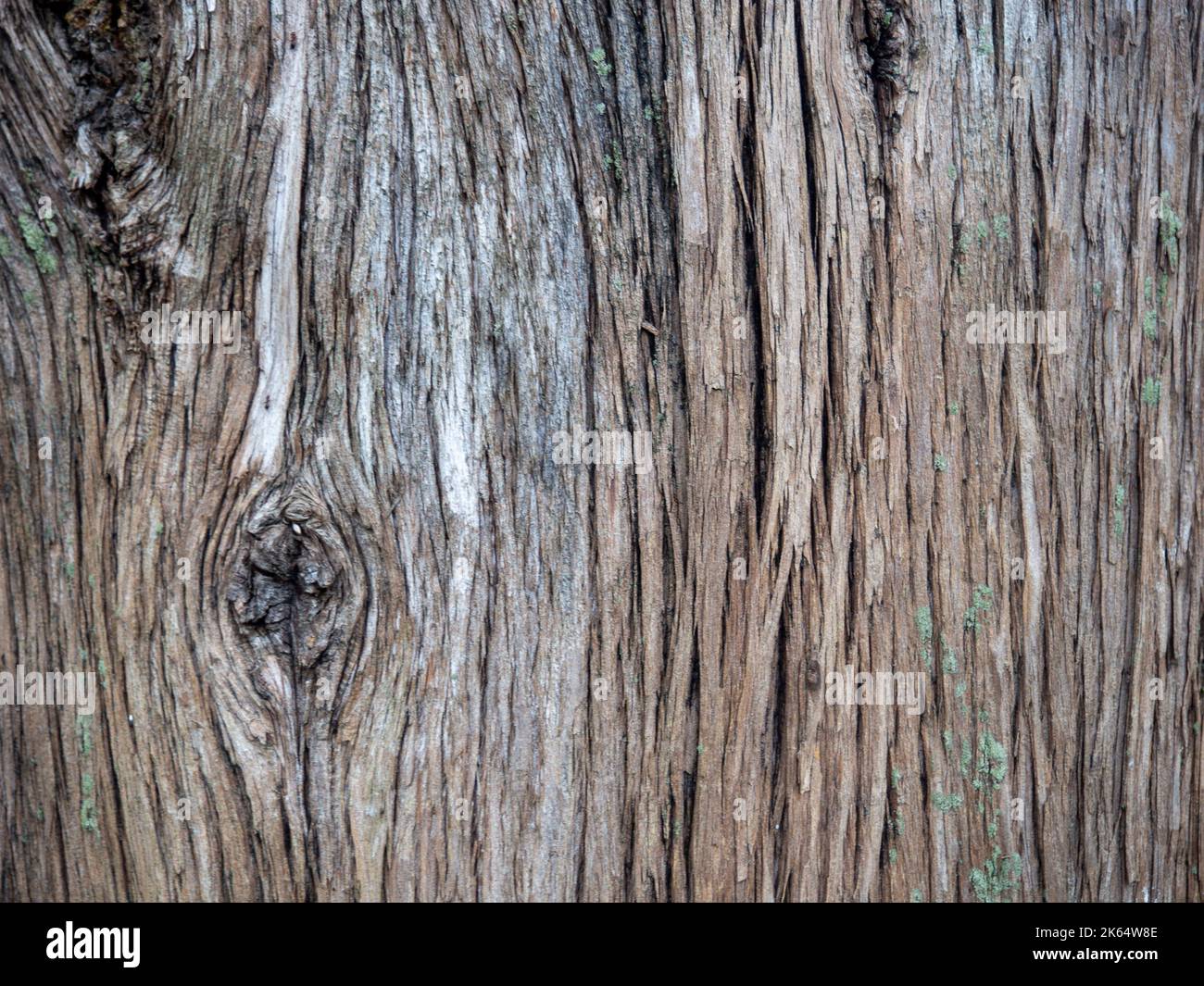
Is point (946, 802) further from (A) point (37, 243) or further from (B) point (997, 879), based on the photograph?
(A) point (37, 243)

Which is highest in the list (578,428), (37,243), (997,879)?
(37,243)

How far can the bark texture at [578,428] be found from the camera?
168cm

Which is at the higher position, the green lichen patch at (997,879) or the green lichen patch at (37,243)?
the green lichen patch at (37,243)

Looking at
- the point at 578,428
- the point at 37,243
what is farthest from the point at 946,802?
the point at 37,243

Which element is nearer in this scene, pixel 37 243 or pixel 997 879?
pixel 37 243

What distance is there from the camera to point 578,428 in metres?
1.71

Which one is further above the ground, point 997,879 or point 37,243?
point 37,243

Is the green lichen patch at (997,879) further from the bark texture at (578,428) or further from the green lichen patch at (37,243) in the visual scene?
the green lichen patch at (37,243)

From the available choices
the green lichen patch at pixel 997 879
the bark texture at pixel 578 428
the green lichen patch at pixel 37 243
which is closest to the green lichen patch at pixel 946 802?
the bark texture at pixel 578 428

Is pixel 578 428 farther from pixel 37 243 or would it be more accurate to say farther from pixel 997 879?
pixel 997 879

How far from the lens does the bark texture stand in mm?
1678

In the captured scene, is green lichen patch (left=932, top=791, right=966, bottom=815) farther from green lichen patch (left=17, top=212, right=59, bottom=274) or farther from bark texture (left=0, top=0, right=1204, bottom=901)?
green lichen patch (left=17, top=212, right=59, bottom=274)

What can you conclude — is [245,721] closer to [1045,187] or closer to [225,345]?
[225,345]
